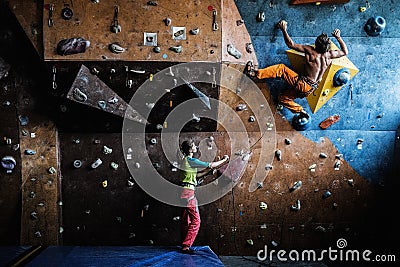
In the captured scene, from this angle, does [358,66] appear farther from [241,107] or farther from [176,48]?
[176,48]

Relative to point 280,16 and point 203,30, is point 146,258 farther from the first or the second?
point 280,16

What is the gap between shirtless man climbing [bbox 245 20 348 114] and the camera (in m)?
3.89

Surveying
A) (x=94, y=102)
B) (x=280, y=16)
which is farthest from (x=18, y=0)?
(x=280, y=16)

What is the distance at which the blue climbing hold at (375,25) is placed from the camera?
13.7 feet

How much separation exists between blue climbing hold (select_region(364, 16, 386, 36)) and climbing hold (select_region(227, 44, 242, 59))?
1440 mm

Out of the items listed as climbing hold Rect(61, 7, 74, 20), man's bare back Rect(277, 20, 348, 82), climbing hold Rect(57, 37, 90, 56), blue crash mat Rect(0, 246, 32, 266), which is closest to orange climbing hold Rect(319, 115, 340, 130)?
man's bare back Rect(277, 20, 348, 82)

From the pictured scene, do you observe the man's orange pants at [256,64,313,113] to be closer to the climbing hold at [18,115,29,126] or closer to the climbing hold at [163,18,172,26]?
the climbing hold at [163,18,172,26]

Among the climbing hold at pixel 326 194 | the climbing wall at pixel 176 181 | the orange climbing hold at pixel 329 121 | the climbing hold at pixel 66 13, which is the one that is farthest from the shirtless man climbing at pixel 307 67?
the climbing hold at pixel 66 13

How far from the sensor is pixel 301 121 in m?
4.33

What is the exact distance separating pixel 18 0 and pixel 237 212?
10.1ft

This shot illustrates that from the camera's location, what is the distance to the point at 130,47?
3725 mm

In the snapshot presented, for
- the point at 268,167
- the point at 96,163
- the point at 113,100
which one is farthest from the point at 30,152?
the point at 268,167

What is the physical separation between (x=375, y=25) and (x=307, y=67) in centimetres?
96

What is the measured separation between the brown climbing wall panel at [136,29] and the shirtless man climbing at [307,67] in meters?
0.61
